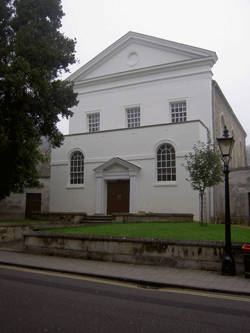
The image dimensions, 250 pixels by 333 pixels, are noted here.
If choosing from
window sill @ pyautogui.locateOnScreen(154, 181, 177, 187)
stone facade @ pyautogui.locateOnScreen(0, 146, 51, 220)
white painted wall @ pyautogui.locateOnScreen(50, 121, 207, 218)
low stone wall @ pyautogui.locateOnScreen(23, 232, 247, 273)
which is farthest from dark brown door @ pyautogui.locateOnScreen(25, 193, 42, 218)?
low stone wall @ pyautogui.locateOnScreen(23, 232, 247, 273)

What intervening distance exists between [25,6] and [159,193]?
12.2 metres

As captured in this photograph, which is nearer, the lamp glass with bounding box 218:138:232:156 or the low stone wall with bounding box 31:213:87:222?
the lamp glass with bounding box 218:138:232:156

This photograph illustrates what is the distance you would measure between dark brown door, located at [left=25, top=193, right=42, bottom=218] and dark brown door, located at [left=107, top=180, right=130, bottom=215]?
9.26m

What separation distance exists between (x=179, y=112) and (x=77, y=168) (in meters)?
8.10

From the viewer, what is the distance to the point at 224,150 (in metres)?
8.99

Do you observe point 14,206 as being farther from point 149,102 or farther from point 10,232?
point 149,102

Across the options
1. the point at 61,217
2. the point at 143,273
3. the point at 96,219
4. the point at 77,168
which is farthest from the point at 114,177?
the point at 143,273

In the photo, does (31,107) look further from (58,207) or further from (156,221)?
(58,207)

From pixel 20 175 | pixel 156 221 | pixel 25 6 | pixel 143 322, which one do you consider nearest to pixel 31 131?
pixel 20 175

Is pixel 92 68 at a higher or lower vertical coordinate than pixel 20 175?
higher

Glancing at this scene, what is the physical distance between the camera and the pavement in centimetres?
714

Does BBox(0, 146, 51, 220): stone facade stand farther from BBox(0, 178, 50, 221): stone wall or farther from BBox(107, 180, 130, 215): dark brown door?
BBox(107, 180, 130, 215): dark brown door

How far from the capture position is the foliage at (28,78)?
14172 mm

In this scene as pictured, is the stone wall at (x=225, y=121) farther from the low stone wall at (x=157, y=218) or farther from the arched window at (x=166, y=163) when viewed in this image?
the low stone wall at (x=157, y=218)
